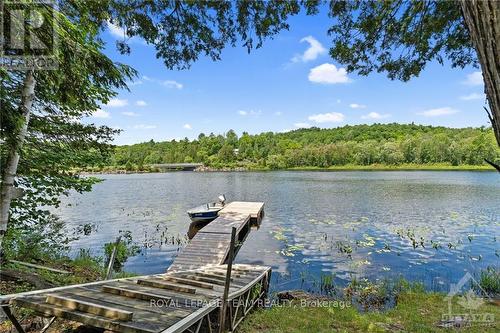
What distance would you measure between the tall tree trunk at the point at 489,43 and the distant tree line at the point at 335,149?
232 ft

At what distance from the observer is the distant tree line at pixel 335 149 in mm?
95125

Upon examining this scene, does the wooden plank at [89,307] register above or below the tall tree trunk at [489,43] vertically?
below

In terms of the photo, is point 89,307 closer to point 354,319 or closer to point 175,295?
point 175,295

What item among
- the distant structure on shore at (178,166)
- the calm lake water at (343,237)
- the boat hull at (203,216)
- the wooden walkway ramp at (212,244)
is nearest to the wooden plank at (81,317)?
the wooden walkway ramp at (212,244)

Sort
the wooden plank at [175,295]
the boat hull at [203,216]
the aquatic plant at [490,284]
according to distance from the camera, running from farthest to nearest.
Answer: the boat hull at [203,216] → the aquatic plant at [490,284] → the wooden plank at [175,295]

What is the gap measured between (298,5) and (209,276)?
6.91 m

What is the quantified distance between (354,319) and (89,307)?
6325 mm

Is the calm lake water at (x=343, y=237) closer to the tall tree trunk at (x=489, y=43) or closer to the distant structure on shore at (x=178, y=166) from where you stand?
the tall tree trunk at (x=489, y=43)

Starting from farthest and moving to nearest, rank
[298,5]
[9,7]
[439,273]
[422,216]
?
[422,216] → [439,273] → [298,5] → [9,7]

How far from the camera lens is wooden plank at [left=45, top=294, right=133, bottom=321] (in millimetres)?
3807

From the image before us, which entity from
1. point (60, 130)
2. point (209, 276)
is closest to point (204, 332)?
point (209, 276)

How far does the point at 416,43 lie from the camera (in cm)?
666

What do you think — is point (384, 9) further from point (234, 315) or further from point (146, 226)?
point (146, 226)

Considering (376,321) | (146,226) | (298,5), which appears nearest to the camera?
(298,5)
